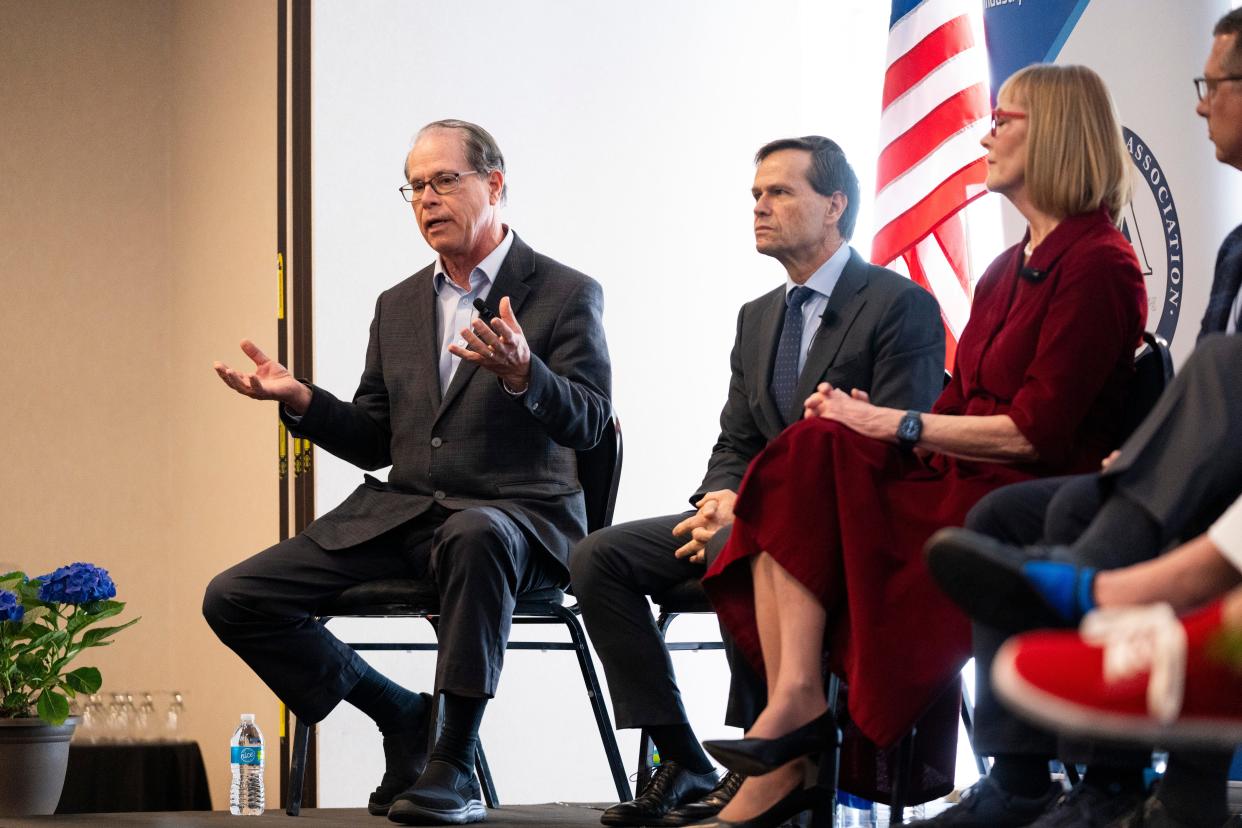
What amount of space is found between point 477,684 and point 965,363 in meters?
1.04

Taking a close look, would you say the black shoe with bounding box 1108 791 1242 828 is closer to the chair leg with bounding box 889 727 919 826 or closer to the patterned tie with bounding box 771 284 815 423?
the chair leg with bounding box 889 727 919 826

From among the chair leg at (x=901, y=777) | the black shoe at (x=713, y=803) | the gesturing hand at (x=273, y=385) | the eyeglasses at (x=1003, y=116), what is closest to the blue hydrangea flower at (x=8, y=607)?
the gesturing hand at (x=273, y=385)

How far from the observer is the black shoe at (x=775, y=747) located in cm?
219

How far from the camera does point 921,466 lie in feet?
8.16

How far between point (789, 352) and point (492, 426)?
0.64 meters

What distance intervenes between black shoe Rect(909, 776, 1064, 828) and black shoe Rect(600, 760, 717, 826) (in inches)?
27.3

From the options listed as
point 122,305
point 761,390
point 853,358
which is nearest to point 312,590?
point 761,390

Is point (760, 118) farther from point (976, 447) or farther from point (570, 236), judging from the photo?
point (976, 447)

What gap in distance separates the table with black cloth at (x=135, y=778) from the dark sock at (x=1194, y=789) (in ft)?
11.8

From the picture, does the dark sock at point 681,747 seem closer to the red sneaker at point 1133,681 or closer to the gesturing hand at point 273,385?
the gesturing hand at point 273,385

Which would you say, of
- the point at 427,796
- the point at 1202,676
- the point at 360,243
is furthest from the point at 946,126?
the point at 1202,676

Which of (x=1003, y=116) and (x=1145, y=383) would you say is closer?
(x=1145, y=383)

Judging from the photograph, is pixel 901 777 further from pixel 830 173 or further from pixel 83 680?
pixel 83 680

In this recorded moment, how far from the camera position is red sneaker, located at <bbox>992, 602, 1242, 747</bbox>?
4.03ft
